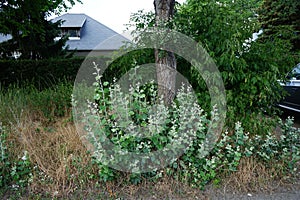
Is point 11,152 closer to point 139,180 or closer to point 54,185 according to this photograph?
point 54,185

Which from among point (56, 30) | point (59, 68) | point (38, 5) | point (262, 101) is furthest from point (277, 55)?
point (56, 30)

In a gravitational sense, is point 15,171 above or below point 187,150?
below

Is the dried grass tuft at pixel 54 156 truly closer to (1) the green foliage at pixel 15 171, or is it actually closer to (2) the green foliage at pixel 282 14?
(1) the green foliage at pixel 15 171

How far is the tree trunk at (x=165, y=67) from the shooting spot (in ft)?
9.97

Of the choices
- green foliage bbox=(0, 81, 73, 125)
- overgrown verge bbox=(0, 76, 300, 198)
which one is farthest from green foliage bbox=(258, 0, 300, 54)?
green foliage bbox=(0, 81, 73, 125)

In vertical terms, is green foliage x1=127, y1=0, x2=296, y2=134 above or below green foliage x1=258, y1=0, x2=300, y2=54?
below

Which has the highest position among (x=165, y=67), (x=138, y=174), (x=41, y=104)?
(x=165, y=67)

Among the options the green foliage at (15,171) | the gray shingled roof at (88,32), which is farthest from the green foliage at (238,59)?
the gray shingled roof at (88,32)

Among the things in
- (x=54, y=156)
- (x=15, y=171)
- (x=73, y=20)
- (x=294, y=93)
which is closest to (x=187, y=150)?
(x=54, y=156)

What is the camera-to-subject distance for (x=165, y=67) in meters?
3.05

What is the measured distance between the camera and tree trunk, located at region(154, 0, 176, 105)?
3.04 metres

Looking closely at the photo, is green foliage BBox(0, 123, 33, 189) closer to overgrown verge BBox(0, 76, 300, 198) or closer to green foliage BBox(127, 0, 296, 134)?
overgrown verge BBox(0, 76, 300, 198)

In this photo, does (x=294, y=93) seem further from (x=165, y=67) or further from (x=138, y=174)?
(x=138, y=174)

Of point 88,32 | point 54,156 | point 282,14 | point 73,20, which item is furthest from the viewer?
point 88,32
